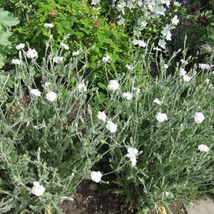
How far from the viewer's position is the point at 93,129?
226cm

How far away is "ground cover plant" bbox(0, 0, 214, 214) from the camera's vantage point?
7.59 ft

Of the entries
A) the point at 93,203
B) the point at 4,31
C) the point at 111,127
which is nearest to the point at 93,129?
the point at 111,127

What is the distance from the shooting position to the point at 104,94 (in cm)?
315

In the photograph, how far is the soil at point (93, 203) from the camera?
8.79ft

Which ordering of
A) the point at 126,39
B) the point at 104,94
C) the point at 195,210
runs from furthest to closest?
the point at 126,39 < the point at 104,94 < the point at 195,210

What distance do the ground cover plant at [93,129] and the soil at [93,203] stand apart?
51 millimetres

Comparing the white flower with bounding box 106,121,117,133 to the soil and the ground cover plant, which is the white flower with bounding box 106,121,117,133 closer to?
the ground cover plant

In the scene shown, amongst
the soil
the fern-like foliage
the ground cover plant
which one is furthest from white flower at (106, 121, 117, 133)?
the fern-like foliage

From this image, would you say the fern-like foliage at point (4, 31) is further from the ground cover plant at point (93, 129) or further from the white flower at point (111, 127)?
the white flower at point (111, 127)

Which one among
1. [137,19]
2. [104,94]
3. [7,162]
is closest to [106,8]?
[137,19]

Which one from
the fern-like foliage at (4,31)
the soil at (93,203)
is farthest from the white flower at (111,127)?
the fern-like foliage at (4,31)

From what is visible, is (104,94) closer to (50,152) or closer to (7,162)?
(50,152)

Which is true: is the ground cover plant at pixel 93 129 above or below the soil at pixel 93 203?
above

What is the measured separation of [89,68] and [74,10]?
48cm
